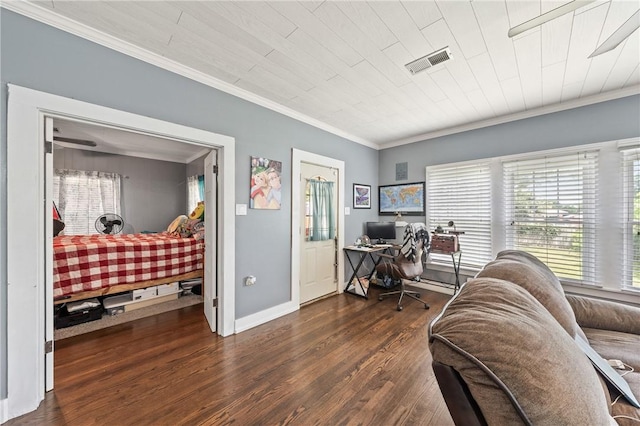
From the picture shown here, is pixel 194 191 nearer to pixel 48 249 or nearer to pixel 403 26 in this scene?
pixel 48 249

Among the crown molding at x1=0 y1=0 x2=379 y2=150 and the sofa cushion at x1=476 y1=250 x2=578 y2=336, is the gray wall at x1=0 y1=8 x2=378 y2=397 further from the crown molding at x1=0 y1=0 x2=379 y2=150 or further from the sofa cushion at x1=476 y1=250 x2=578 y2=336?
the sofa cushion at x1=476 y1=250 x2=578 y2=336

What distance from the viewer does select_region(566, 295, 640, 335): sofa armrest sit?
1629mm

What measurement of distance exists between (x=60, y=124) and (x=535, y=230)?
6.51 meters

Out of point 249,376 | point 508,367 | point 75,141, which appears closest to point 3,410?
point 249,376

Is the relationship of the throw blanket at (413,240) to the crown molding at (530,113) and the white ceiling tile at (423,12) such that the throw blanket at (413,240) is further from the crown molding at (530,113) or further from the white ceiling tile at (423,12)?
the white ceiling tile at (423,12)

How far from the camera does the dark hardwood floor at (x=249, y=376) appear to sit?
1.58 metres

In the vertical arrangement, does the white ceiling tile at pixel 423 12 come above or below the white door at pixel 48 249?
above

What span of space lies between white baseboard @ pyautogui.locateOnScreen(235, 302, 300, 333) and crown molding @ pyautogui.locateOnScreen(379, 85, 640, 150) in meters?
3.28

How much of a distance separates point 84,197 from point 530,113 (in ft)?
24.4

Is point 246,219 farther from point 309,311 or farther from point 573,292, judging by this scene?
point 573,292

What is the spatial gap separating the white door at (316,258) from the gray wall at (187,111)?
29 centimetres

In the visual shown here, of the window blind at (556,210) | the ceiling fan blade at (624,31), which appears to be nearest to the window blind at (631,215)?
the window blind at (556,210)

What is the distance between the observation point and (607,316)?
1689 millimetres

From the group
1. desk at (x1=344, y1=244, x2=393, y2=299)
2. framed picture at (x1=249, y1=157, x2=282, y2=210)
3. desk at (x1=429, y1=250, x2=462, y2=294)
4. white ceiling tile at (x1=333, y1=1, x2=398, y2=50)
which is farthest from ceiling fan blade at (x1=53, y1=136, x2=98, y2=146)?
desk at (x1=429, y1=250, x2=462, y2=294)
